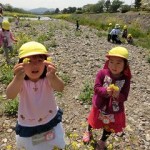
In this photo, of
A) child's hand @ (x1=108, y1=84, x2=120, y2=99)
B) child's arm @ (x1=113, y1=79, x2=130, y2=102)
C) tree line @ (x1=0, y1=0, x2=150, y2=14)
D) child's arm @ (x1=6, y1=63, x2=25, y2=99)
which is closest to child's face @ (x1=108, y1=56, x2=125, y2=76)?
child's arm @ (x1=113, y1=79, x2=130, y2=102)

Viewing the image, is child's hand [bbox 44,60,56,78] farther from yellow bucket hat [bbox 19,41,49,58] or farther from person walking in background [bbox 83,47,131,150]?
person walking in background [bbox 83,47,131,150]

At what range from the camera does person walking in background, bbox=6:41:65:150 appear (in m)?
3.85

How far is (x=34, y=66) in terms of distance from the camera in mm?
3889

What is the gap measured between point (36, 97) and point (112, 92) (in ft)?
4.48

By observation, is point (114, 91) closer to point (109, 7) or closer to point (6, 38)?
point (6, 38)

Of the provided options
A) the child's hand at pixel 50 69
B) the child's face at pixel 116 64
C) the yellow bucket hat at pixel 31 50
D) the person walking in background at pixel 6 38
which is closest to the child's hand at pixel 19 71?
the yellow bucket hat at pixel 31 50

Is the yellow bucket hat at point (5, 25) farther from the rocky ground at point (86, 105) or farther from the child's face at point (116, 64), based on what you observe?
the child's face at point (116, 64)

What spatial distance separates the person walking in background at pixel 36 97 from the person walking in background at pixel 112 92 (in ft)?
3.57

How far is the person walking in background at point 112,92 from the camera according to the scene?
5168 millimetres

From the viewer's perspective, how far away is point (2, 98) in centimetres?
826

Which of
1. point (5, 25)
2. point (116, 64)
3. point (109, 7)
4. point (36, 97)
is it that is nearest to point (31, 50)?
point (36, 97)

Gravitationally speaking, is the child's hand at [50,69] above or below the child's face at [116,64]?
above

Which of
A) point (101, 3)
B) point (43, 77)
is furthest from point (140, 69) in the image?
point (101, 3)

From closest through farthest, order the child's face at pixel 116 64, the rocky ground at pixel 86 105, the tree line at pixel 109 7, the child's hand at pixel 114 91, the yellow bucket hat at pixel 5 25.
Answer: the child's hand at pixel 114 91, the child's face at pixel 116 64, the rocky ground at pixel 86 105, the yellow bucket hat at pixel 5 25, the tree line at pixel 109 7
